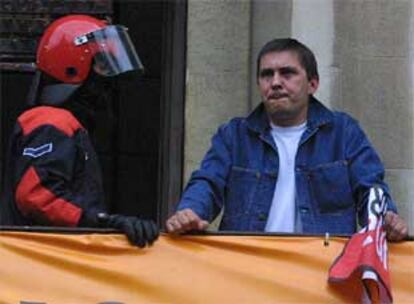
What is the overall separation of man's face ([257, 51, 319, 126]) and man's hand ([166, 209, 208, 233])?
710 millimetres

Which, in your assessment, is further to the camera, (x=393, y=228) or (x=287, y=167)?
(x=287, y=167)

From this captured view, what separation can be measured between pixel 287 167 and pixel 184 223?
63 cm

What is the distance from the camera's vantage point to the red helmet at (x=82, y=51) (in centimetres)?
541

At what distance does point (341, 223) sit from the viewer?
4781 mm

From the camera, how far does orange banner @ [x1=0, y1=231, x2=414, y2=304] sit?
4371mm

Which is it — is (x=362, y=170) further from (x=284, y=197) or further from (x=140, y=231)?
(x=140, y=231)

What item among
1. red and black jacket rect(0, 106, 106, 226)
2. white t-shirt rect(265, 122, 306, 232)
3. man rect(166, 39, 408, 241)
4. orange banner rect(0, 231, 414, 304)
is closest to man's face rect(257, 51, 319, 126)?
man rect(166, 39, 408, 241)

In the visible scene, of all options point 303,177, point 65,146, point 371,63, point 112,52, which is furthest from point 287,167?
point 371,63

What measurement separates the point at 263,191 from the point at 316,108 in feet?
1.54

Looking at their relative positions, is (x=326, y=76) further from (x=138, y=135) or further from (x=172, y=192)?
(x=138, y=135)

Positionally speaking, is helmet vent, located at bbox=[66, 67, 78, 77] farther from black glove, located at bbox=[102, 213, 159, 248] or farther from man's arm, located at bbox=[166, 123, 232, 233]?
black glove, located at bbox=[102, 213, 159, 248]

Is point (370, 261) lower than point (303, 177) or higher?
lower

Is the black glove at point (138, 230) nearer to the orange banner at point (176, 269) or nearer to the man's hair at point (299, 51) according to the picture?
the orange banner at point (176, 269)

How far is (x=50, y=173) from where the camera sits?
4.80 meters
